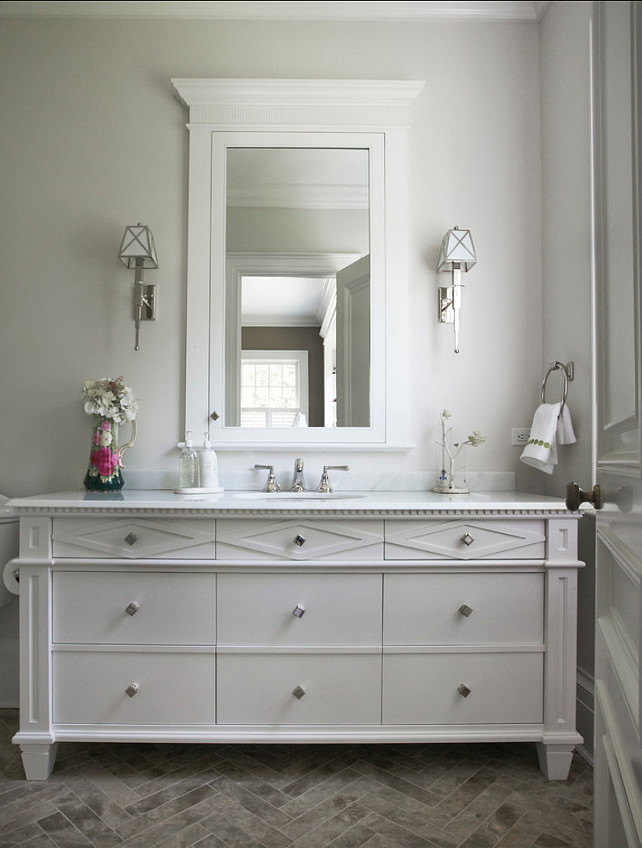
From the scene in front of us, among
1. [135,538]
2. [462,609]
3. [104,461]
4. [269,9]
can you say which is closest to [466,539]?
[462,609]

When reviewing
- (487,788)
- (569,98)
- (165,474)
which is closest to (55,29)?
(165,474)

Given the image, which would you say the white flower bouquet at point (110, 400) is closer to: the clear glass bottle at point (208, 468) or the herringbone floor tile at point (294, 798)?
the clear glass bottle at point (208, 468)

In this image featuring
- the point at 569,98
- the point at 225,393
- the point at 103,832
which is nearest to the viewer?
the point at 103,832

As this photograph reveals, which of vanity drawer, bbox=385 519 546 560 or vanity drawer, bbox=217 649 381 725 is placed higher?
vanity drawer, bbox=385 519 546 560

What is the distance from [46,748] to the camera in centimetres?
184

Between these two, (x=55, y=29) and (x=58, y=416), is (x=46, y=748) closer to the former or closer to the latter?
(x=58, y=416)

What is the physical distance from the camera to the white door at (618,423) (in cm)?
69

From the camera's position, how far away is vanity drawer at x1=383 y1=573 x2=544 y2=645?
1.85 m

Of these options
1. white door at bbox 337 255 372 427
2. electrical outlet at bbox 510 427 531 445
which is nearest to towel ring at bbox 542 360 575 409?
electrical outlet at bbox 510 427 531 445

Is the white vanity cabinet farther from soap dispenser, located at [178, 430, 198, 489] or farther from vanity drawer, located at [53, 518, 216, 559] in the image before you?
soap dispenser, located at [178, 430, 198, 489]

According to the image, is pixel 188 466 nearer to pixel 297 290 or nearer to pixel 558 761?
pixel 297 290

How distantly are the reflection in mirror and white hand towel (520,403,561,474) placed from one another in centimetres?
62

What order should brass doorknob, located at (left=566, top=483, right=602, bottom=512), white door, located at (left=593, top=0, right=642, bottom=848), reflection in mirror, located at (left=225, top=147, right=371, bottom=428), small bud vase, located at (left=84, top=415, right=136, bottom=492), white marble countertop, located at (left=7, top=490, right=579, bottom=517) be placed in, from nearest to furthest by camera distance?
1. white door, located at (left=593, top=0, right=642, bottom=848)
2. brass doorknob, located at (left=566, top=483, right=602, bottom=512)
3. white marble countertop, located at (left=7, top=490, right=579, bottom=517)
4. small bud vase, located at (left=84, top=415, right=136, bottom=492)
5. reflection in mirror, located at (left=225, top=147, right=371, bottom=428)

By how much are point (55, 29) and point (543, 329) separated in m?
2.28
